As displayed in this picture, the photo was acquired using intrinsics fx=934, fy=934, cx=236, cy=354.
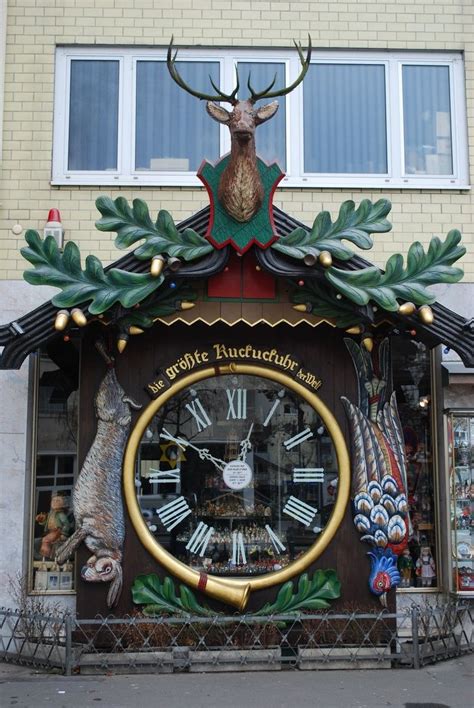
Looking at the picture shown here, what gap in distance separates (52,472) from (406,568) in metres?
4.13

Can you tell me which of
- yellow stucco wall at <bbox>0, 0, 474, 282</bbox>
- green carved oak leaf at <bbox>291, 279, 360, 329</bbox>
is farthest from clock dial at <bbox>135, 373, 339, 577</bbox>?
yellow stucco wall at <bbox>0, 0, 474, 282</bbox>

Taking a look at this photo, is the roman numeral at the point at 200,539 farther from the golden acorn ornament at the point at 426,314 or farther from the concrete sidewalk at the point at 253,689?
the golden acorn ornament at the point at 426,314

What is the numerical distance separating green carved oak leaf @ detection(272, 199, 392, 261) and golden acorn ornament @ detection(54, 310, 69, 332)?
211cm

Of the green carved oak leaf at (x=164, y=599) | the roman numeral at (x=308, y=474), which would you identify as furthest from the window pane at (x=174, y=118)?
the green carved oak leaf at (x=164, y=599)

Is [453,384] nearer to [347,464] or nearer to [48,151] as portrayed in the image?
[347,464]

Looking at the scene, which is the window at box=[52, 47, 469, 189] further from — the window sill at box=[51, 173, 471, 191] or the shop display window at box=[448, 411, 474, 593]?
the shop display window at box=[448, 411, 474, 593]

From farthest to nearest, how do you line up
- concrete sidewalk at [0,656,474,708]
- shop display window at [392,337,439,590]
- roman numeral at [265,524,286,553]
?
shop display window at [392,337,439,590] < roman numeral at [265,524,286,553] < concrete sidewalk at [0,656,474,708]

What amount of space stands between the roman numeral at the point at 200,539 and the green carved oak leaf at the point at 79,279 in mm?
2544

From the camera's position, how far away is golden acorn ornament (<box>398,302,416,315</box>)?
29.3 ft

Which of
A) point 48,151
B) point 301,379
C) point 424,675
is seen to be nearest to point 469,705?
point 424,675

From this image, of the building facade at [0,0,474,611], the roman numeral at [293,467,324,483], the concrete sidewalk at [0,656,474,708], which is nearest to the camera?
the concrete sidewalk at [0,656,474,708]

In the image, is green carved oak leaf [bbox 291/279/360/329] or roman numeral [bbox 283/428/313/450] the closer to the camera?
green carved oak leaf [bbox 291/279/360/329]

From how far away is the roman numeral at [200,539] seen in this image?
9.72 metres

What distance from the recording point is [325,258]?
890 cm
